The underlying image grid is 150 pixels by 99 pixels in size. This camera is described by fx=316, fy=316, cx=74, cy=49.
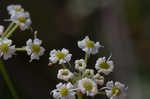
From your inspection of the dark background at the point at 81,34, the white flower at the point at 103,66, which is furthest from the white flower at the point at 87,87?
the dark background at the point at 81,34

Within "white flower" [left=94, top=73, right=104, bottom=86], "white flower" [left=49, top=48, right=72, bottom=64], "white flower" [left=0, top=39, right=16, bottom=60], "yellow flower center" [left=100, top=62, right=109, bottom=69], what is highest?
"white flower" [left=0, top=39, right=16, bottom=60]

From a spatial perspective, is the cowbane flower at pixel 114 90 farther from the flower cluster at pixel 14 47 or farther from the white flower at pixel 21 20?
the white flower at pixel 21 20

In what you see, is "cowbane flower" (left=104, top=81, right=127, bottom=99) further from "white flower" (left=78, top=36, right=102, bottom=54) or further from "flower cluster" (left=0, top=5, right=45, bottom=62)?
"flower cluster" (left=0, top=5, right=45, bottom=62)

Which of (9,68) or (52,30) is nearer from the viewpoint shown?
(9,68)

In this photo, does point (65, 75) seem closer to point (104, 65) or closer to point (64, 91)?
point (64, 91)

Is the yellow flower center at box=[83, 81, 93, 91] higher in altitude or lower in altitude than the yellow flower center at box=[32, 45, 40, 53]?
lower

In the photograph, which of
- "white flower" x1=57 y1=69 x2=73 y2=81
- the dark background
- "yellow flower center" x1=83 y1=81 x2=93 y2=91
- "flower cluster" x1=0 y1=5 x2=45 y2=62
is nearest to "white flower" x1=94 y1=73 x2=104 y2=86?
"yellow flower center" x1=83 y1=81 x2=93 y2=91

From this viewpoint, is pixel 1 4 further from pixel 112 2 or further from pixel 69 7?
pixel 112 2

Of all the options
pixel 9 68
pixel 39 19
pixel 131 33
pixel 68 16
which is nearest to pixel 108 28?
pixel 131 33
